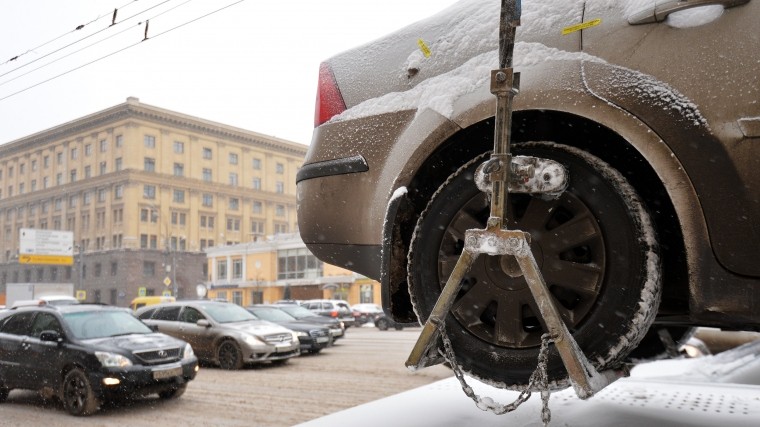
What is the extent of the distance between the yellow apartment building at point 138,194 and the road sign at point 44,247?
26.7ft

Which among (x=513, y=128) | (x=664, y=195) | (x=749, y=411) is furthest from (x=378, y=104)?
(x=749, y=411)

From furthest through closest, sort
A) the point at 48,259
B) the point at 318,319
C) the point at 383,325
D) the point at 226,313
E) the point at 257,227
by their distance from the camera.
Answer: the point at 257,227 < the point at 48,259 < the point at 383,325 < the point at 318,319 < the point at 226,313

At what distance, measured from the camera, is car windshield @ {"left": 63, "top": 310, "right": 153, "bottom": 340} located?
28.7ft

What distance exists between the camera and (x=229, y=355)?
12.3m

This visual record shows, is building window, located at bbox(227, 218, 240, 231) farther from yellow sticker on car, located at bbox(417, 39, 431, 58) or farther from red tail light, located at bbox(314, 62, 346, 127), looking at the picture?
yellow sticker on car, located at bbox(417, 39, 431, 58)

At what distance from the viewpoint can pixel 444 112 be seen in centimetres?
220

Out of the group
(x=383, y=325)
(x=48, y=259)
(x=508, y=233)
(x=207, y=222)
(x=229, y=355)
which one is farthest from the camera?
(x=207, y=222)

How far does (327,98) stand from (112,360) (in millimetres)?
6766

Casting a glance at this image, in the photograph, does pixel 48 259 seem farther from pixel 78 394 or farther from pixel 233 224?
pixel 78 394

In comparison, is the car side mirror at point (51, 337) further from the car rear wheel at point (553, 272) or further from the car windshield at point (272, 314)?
the car rear wheel at point (553, 272)

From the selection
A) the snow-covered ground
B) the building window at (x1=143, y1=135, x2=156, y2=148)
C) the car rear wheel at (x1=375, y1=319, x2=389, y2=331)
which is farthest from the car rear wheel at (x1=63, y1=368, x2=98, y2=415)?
the building window at (x1=143, y1=135, x2=156, y2=148)

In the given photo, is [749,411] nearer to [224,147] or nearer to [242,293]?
[242,293]

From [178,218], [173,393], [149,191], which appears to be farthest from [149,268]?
[173,393]

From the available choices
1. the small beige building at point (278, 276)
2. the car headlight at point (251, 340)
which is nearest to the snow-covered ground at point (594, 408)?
the car headlight at point (251, 340)
